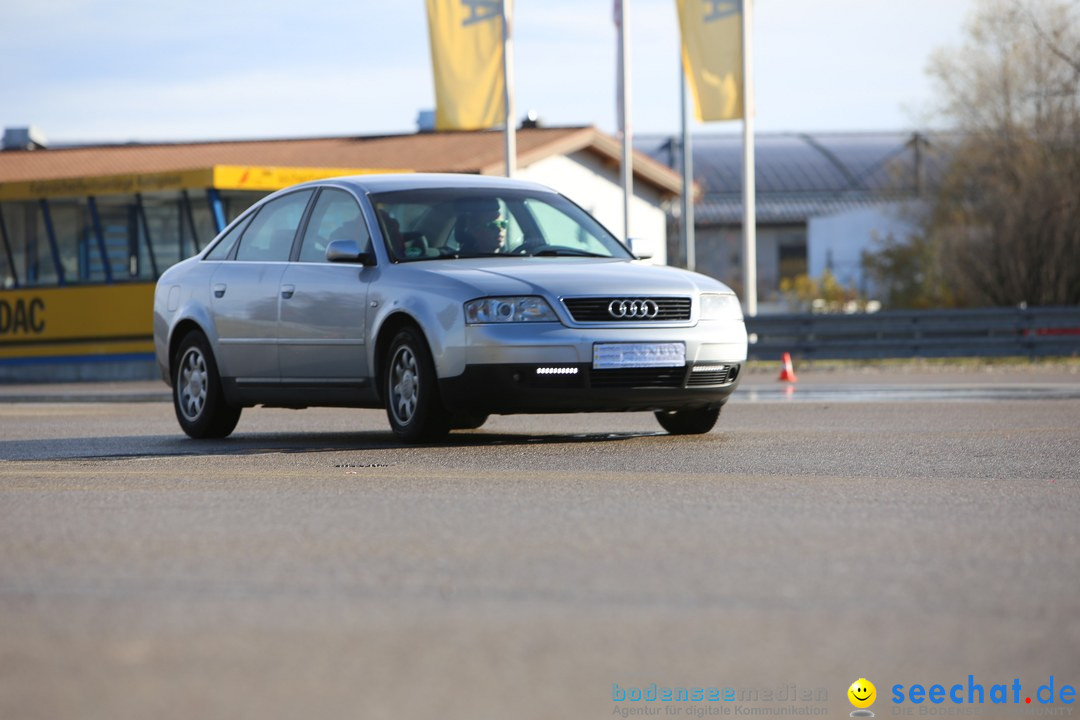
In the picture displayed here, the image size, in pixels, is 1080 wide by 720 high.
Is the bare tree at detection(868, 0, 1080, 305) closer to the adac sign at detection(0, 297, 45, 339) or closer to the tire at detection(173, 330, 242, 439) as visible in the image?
the adac sign at detection(0, 297, 45, 339)

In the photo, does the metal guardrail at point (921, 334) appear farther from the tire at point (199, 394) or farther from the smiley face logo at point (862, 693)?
the smiley face logo at point (862, 693)

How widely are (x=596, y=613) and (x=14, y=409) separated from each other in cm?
1365

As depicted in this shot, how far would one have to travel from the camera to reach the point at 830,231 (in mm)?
60312

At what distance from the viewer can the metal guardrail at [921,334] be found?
90.9 feet

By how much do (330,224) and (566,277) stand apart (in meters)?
2.00

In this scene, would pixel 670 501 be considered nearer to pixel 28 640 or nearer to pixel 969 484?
pixel 969 484

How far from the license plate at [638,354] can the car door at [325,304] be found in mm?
1585

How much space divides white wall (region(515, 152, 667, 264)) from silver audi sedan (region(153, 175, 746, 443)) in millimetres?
29222

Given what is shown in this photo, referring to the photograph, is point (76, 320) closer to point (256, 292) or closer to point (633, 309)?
point (256, 292)

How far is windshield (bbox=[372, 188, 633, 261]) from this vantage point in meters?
11.3

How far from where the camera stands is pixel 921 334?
2814 centimetres

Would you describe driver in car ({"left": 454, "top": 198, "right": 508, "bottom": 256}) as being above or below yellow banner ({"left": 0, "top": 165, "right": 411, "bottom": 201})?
above

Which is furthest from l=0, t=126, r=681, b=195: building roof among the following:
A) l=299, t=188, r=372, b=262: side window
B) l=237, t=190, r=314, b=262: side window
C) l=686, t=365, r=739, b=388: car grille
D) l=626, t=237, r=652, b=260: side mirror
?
l=686, t=365, r=739, b=388: car grille

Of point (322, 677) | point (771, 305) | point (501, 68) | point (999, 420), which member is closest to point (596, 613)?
point (322, 677)
